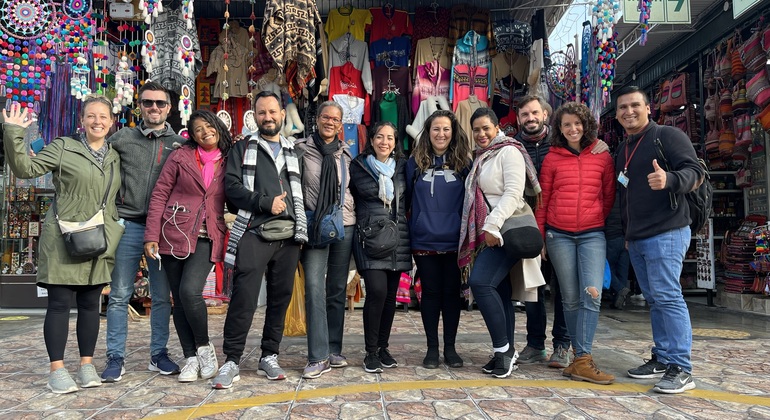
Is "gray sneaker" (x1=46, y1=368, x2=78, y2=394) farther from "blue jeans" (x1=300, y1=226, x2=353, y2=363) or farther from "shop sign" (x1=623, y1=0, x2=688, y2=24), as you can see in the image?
"shop sign" (x1=623, y1=0, x2=688, y2=24)

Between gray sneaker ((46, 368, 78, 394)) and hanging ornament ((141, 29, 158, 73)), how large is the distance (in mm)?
3355

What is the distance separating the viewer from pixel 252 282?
10.7 ft

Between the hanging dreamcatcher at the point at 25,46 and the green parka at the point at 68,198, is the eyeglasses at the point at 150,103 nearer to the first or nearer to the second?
the green parka at the point at 68,198

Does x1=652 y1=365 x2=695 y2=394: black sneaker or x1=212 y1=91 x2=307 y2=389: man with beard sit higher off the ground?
x1=212 y1=91 x2=307 y2=389: man with beard

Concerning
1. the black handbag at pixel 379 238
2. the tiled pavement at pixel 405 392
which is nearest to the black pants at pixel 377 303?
the black handbag at pixel 379 238

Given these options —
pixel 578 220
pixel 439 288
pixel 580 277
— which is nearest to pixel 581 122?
pixel 578 220

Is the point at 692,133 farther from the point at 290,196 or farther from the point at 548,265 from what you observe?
the point at 290,196

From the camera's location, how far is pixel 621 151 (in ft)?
11.5

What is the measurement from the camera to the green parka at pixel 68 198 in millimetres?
3098

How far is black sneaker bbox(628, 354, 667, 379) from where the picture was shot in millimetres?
3430

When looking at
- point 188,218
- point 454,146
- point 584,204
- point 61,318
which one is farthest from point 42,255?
point 584,204

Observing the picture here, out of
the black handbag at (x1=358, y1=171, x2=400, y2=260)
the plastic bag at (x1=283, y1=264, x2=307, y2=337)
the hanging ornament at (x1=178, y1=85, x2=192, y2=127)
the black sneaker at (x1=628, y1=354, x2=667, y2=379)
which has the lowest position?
the black sneaker at (x1=628, y1=354, x2=667, y2=379)

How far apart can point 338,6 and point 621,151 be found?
463 centimetres

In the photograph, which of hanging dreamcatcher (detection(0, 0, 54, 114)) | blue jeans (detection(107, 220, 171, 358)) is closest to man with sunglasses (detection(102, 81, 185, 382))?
blue jeans (detection(107, 220, 171, 358))
